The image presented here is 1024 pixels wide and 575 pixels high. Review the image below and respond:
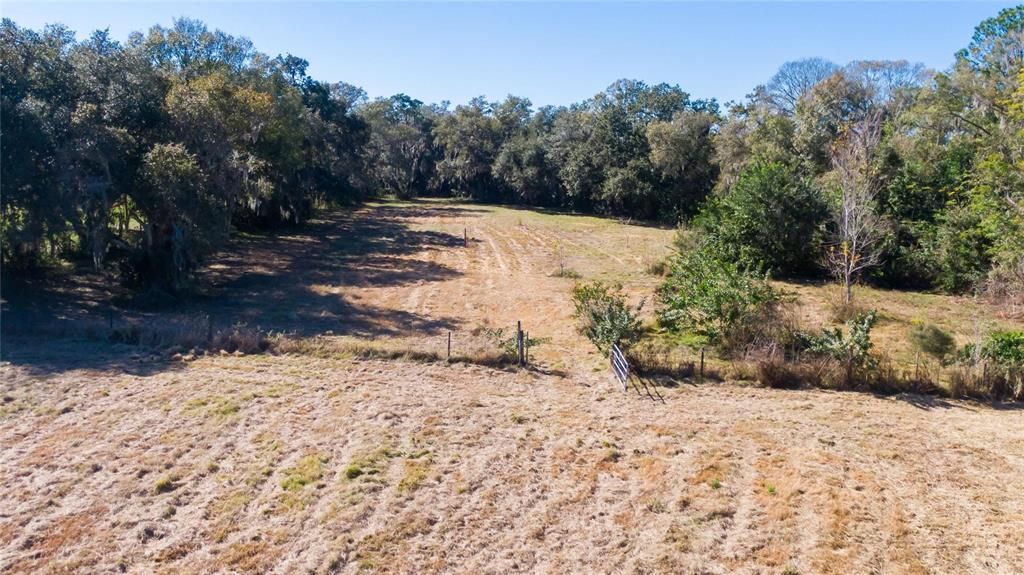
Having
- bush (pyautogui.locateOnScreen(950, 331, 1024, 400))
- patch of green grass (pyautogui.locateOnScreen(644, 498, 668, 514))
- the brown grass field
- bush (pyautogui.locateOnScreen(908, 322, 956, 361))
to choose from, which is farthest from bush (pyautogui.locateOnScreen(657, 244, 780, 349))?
patch of green grass (pyautogui.locateOnScreen(644, 498, 668, 514))

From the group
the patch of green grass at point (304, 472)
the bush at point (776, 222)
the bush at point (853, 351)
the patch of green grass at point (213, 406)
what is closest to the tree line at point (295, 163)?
the bush at point (776, 222)

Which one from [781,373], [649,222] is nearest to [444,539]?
[781,373]

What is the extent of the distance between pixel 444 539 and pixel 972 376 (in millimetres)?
12355

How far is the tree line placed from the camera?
18953mm

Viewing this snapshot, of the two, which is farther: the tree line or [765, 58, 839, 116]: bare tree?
[765, 58, 839, 116]: bare tree

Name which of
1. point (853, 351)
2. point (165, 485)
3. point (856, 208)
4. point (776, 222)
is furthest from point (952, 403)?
point (165, 485)

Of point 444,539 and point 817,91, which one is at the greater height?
point 817,91

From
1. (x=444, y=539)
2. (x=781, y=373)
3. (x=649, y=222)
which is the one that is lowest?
(x=444, y=539)

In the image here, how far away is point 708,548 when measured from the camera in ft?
25.9

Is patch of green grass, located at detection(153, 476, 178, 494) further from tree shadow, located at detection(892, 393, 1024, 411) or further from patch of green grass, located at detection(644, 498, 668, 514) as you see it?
tree shadow, located at detection(892, 393, 1024, 411)

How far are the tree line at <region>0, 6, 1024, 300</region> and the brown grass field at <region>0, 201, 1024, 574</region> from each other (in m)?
4.28

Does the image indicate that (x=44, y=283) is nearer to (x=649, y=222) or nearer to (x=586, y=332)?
(x=586, y=332)

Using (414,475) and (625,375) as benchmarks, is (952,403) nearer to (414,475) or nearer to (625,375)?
(625,375)

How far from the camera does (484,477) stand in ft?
31.8
